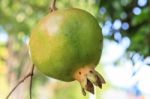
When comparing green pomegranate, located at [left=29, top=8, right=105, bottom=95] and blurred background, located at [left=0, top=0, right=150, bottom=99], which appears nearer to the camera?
green pomegranate, located at [left=29, top=8, right=105, bottom=95]

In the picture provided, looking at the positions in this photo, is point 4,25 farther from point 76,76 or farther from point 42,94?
point 76,76

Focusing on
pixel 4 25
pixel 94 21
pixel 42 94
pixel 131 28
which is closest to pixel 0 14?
pixel 4 25

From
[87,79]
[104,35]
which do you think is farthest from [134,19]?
[87,79]

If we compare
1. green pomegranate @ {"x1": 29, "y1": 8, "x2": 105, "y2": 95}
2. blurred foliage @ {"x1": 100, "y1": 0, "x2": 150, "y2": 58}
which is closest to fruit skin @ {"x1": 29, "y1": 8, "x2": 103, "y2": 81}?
green pomegranate @ {"x1": 29, "y1": 8, "x2": 105, "y2": 95}

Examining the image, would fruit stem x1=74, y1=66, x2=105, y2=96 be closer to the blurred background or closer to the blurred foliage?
the blurred background

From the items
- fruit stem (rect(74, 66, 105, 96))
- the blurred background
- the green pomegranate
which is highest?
the green pomegranate

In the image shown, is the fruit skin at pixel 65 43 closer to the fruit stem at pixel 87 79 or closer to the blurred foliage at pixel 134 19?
the fruit stem at pixel 87 79

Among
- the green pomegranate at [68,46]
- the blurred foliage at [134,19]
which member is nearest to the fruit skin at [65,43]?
the green pomegranate at [68,46]
